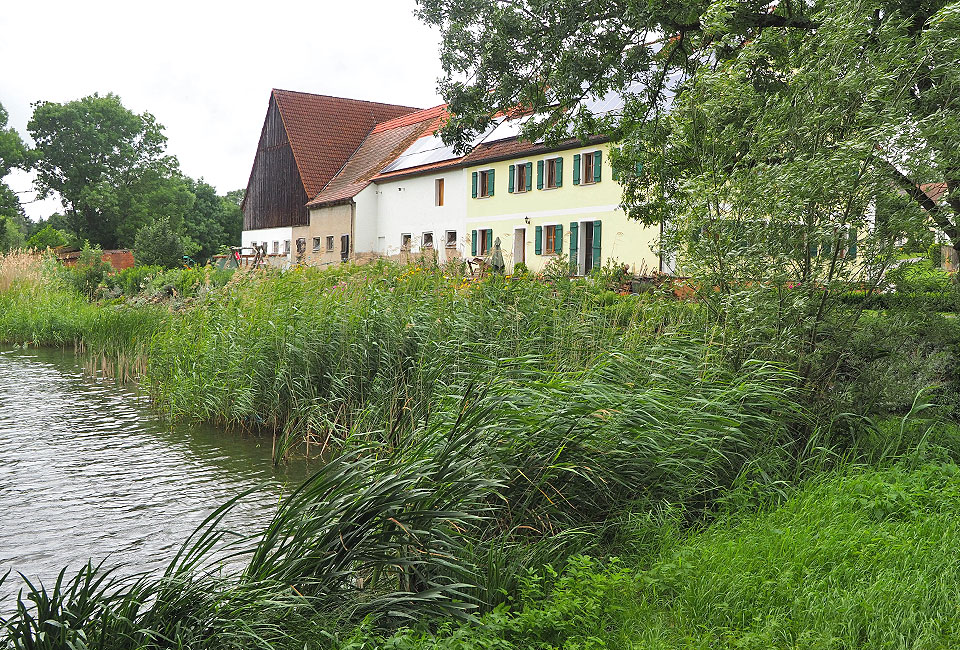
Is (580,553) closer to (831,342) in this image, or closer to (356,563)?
(356,563)

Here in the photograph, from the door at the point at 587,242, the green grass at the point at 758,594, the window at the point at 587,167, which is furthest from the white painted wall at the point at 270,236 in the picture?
the green grass at the point at 758,594

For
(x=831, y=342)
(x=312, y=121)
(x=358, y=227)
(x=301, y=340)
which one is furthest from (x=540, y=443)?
(x=312, y=121)

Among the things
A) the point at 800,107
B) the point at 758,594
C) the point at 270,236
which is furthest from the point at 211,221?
the point at 758,594

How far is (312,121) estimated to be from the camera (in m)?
46.5

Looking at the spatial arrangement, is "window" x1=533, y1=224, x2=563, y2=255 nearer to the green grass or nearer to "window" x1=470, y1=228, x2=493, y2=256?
"window" x1=470, y1=228, x2=493, y2=256

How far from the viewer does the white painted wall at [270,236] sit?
45612mm

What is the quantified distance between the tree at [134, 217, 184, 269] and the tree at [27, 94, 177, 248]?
32408 millimetres

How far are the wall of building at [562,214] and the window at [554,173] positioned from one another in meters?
0.16

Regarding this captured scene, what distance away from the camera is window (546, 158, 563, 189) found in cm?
2902

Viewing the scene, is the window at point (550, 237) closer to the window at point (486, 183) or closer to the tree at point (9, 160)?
the window at point (486, 183)

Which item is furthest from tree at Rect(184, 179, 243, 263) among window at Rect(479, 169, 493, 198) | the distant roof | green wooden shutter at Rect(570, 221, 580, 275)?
green wooden shutter at Rect(570, 221, 580, 275)

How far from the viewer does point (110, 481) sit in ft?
25.4

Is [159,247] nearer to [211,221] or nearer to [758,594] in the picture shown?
[758,594]

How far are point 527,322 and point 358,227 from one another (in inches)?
1248
